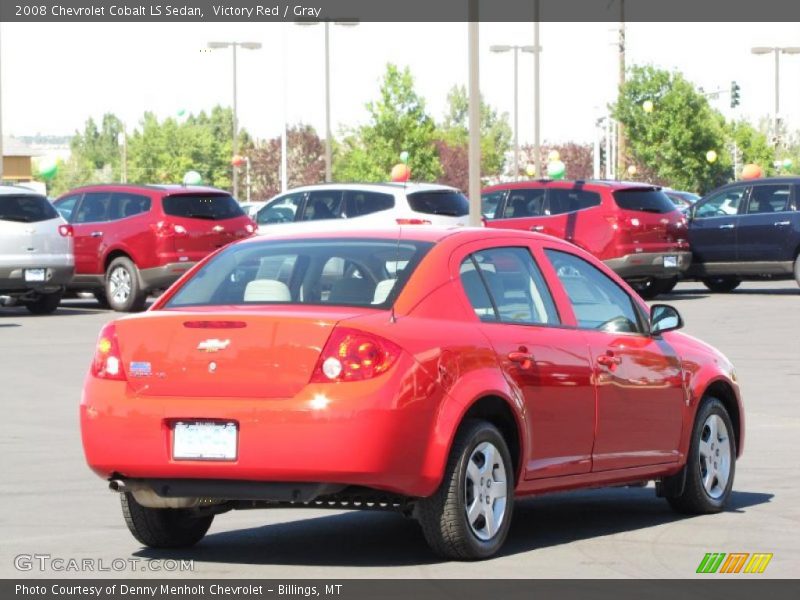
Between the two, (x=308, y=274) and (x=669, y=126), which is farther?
(x=669, y=126)

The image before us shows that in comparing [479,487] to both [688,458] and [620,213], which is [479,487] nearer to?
[688,458]

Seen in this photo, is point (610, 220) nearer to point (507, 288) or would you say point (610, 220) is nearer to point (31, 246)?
point (31, 246)

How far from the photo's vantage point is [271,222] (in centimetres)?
3039

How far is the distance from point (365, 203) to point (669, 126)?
52797mm

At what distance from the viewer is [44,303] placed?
91.6ft

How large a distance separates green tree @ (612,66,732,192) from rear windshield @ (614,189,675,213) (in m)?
47.3

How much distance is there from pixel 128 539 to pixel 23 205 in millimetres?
19031

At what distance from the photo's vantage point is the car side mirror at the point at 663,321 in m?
9.45

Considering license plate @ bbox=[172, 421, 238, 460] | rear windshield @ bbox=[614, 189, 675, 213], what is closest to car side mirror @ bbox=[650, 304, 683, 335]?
license plate @ bbox=[172, 421, 238, 460]

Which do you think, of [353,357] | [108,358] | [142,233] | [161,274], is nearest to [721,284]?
[161,274]

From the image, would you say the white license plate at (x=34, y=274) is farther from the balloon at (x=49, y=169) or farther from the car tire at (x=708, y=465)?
the balloon at (x=49, y=169)

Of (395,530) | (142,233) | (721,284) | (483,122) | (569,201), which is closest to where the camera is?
(395,530)

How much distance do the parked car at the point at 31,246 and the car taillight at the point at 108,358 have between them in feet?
62.1

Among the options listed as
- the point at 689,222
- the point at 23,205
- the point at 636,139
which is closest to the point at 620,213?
the point at 689,222
